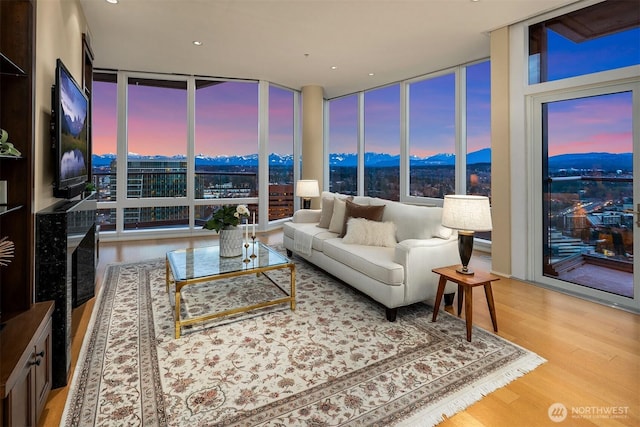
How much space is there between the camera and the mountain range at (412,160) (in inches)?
126

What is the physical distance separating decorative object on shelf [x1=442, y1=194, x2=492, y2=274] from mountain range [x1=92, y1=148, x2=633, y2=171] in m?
1.65

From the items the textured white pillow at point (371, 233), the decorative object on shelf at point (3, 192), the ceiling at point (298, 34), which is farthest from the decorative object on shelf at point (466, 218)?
the decorative object on shelf at point (3, 192)

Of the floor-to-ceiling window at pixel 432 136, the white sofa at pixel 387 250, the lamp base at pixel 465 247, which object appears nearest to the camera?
the lamp base at pixel 465 247

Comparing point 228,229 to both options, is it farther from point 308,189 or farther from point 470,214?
point 308,189

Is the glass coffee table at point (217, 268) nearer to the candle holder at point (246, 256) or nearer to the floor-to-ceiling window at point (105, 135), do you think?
the candle holder at point (246, 256)

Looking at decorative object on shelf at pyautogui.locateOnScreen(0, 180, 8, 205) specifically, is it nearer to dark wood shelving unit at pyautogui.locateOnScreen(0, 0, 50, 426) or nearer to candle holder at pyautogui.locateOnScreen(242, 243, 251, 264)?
dark wood shelving unit at pyautogui.locateOnScreen(0, 0, 50, 426)

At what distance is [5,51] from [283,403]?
7.53ft

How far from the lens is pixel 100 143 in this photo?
5.75 metres

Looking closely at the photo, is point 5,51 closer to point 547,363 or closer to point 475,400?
point 475,400

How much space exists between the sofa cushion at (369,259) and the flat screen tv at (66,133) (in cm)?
232

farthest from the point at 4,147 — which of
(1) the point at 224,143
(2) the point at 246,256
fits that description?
(1) the point at 224,143

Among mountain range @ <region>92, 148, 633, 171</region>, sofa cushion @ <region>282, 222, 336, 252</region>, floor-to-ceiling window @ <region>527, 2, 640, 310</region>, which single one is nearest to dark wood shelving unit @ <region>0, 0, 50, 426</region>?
sofa cushion @ <region>282, 222, 336, 252</region>

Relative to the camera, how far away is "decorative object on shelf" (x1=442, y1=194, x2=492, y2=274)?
251 centimetres

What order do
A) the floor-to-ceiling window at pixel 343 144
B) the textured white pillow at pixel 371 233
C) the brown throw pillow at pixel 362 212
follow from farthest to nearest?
the floor-to-ceiling window at pixel 343 144 → the brown throw pillow at pixel 362 212 → the textured white pillow at pixel 371 233
